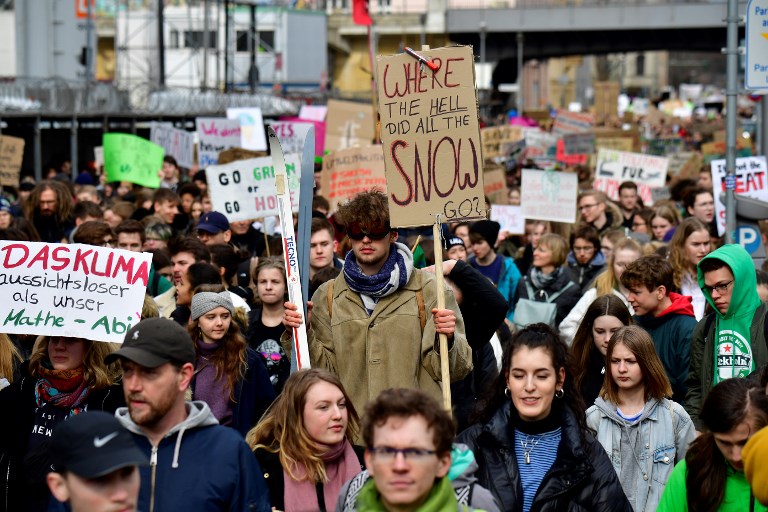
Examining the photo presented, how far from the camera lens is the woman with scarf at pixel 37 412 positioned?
5.43 metres

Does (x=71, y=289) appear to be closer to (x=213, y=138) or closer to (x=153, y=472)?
(x=153, y=472)

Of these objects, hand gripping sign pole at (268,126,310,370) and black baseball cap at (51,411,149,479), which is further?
hand gripping sign pole at (268,126,310,370)

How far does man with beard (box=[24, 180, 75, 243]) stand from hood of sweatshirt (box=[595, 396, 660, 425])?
749 cm

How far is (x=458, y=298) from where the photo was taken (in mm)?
6422

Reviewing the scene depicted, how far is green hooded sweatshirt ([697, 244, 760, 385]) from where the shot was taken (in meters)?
6.80

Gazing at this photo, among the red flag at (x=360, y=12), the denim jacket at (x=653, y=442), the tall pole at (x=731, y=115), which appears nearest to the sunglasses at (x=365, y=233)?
the denim jacket at (x=653, y=442)

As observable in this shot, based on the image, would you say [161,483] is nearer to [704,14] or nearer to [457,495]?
[457,495]

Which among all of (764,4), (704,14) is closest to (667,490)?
(764,4)

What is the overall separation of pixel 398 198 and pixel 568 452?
1653mm

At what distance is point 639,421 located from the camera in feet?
19.4

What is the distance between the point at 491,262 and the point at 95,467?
23.6 feet

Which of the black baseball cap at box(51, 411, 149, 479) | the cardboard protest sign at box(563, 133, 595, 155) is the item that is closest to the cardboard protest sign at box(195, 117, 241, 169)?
the cardboard protest sign at box(563, 133, 595, 155)

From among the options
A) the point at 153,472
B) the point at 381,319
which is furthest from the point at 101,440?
the point at 381,319

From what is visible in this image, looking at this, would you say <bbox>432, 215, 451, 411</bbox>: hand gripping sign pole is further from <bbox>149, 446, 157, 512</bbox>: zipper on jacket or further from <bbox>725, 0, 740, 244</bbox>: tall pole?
<bbox>725, 0, 740, 244</bbox>: tall pole
